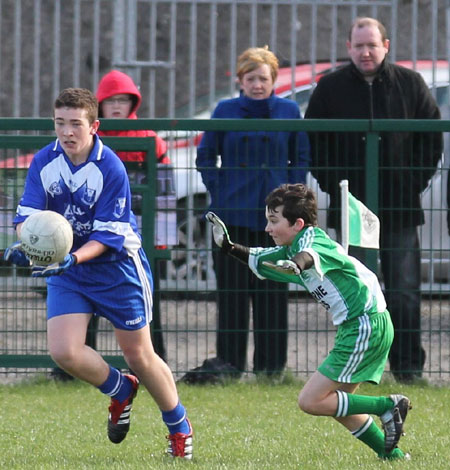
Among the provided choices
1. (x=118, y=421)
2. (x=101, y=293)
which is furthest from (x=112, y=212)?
(x=118, y=421)

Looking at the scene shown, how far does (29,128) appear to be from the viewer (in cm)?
777

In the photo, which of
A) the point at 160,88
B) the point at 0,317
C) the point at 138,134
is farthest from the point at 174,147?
the point at 160,88

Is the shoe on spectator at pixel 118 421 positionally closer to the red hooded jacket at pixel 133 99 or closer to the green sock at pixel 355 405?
the green sock at pixel 355 405

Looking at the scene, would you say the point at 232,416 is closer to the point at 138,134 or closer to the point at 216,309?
the point at 216,309

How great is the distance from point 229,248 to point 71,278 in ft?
2.60

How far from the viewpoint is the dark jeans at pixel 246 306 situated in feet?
25.6

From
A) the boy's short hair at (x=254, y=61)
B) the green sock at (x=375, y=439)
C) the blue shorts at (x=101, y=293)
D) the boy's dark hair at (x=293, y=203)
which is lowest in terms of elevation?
the green sock at (x=375, y=439)

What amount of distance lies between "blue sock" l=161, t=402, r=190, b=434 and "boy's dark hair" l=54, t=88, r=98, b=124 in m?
1.49

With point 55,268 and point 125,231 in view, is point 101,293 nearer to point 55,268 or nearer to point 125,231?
point 125,231

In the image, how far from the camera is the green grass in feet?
18.8

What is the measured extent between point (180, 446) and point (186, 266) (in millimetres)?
2093

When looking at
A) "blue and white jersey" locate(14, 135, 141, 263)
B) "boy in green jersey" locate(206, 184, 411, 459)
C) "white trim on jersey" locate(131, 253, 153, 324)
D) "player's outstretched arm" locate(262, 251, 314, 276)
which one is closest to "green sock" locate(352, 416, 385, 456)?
"boy in green jersey" locate(206, 184, 411, 459)

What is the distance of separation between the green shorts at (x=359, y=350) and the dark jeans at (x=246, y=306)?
78.8 inches

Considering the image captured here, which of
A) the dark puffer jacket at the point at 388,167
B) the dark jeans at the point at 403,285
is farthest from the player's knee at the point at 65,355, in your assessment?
the dark jeans at the point at 403,285
